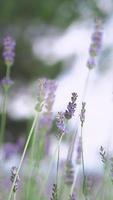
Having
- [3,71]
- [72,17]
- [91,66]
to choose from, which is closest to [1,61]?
[3,71]

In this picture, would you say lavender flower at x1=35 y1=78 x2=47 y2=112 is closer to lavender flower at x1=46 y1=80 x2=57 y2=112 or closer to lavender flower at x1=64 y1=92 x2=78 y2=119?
lavender flower at x1=64 y1=92 x2=78 y2=119

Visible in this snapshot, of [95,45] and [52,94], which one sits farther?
[95,45]

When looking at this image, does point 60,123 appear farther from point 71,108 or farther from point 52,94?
point 52,94

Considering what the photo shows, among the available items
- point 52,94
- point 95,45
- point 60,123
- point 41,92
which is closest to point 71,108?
point 60,123

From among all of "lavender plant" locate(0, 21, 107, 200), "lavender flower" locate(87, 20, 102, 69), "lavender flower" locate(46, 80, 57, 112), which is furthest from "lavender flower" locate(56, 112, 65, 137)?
"lavender flower" locate(87, 20, 102, 69)

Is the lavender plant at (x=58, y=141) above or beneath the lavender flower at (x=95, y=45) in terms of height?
beneath

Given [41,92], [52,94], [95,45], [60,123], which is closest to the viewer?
[60,123]

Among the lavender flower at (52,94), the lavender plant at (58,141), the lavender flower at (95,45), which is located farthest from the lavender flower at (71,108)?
the lavender flower at (95,45)

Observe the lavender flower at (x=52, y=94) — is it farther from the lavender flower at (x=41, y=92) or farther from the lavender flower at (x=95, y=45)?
the lavender flower at (x=41, y=92)

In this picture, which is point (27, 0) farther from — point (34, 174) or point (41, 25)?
point (34, 174)
